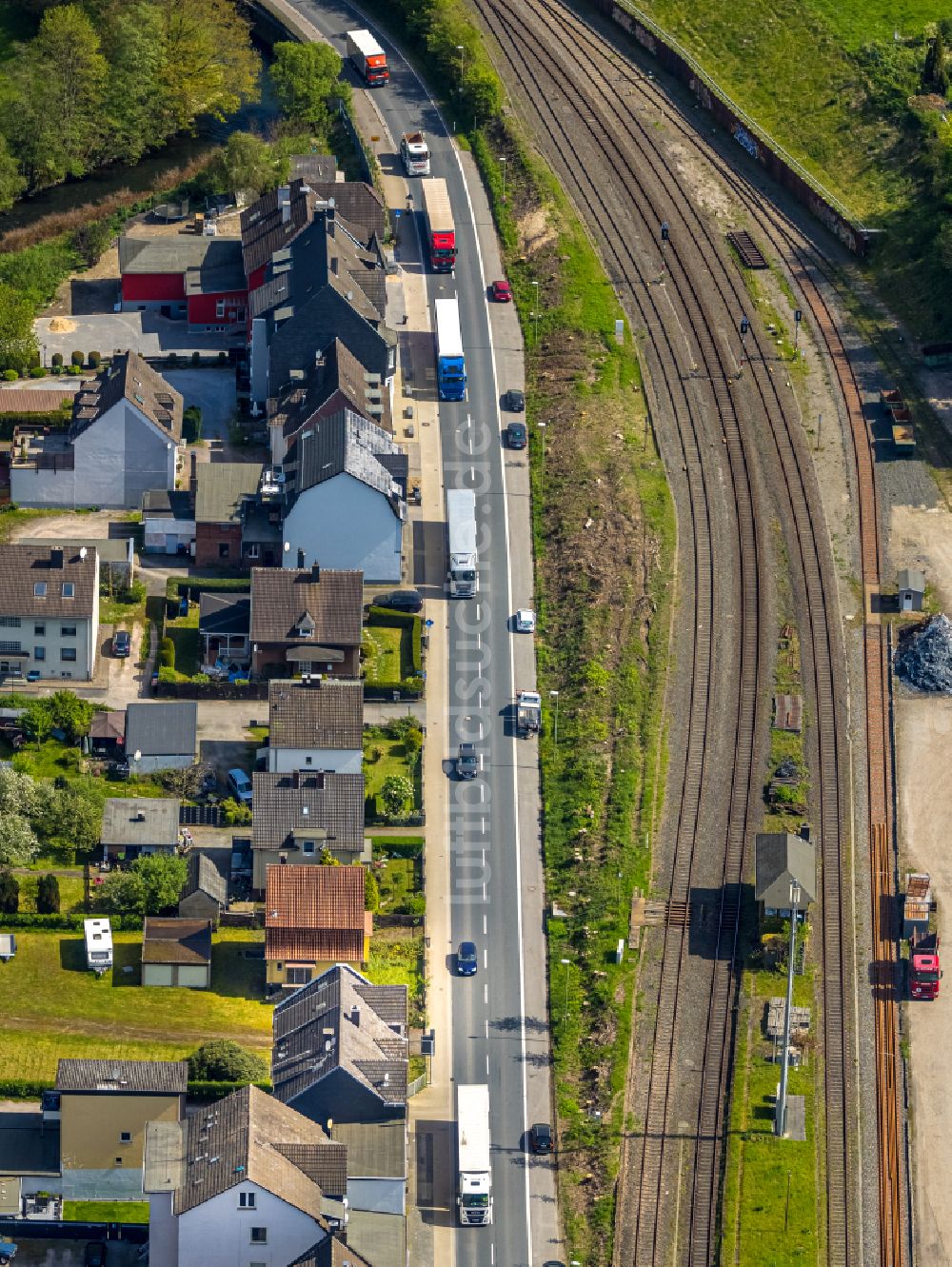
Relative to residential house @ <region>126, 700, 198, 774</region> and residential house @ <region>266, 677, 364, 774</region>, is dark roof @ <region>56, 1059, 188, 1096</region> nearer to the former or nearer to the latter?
residential house @ <region>266, 677, 364, 774</region>

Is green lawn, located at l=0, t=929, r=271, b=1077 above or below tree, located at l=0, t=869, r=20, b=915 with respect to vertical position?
below

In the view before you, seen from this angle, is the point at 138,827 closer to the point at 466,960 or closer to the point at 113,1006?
the point at 113,1006

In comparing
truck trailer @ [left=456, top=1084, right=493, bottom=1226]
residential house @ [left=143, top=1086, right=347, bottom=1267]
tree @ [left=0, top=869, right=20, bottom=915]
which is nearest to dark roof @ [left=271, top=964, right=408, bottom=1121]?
truck trailer @ [left=456, top=1084, right=493, bottom=1226]

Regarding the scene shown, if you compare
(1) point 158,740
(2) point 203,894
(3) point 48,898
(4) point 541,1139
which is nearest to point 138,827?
(2) point 203,894

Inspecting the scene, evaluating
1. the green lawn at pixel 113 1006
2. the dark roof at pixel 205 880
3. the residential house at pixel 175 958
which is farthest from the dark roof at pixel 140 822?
the residential house at pixel 175 958

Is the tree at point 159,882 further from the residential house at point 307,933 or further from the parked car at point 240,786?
the parked car at point 240,786
